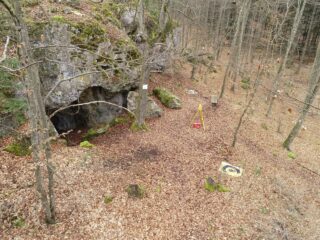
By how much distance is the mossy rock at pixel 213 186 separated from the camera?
9.01 metres

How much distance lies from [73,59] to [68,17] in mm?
2042

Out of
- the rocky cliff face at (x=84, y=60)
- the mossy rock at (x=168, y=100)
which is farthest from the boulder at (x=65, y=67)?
the mossy rock at (x=168, y=100)

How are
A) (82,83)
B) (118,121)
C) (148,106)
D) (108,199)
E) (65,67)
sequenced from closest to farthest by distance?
(108,199) < (65,67) < (82,83) < (118,121) < (148,106)

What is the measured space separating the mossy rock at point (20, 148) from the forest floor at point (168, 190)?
25 cm

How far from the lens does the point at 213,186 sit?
9.08 metres

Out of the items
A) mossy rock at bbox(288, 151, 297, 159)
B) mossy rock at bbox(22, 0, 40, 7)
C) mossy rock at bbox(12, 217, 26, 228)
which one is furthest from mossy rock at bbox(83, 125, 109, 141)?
mossy rock at bbox(288, 151, 297, 159)

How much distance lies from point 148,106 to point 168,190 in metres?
5.47

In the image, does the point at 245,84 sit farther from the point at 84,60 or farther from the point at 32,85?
the point at 32,85

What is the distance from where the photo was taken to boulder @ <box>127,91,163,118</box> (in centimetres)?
1246

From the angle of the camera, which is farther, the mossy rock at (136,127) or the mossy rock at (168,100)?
the mossy rock at (168,100)

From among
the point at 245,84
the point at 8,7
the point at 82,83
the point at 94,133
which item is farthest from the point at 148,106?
the point at 245,84

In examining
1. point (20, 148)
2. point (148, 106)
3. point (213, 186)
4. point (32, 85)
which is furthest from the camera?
point (148, 106)

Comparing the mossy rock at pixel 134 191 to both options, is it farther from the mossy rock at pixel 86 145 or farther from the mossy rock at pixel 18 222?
the mossy rock at pixel 18 222

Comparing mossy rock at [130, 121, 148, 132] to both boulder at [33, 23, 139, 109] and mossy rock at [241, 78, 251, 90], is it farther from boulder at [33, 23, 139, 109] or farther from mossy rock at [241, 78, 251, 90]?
mossy rock at [241, 78, 251, 90]
